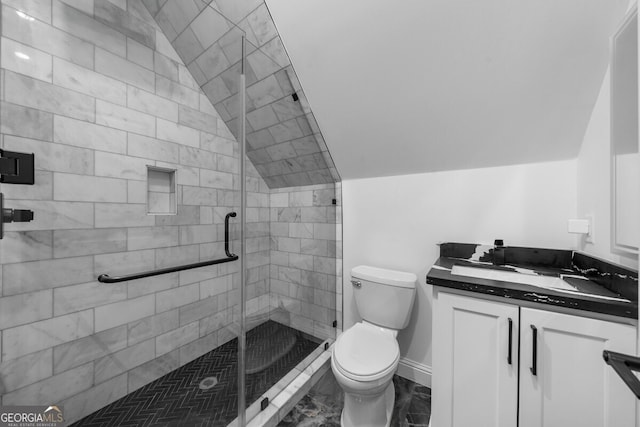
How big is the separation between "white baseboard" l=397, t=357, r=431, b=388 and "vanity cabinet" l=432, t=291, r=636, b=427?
0.58 metres

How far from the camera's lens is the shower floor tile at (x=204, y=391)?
53.5 inches

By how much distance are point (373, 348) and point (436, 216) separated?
0.99 metres

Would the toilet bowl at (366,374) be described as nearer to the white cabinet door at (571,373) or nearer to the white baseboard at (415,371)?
the white baseboard at (415,371)

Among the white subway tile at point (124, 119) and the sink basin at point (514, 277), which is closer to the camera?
the sink basin at point (514, 277)

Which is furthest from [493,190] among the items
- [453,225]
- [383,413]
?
[383,413]

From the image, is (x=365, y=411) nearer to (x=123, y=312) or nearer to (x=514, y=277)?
(x=514, y=277)

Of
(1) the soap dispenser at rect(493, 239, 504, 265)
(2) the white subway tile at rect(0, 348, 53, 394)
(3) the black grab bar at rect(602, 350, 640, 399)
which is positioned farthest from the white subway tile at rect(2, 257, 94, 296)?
(1) the soap dispenser at rect(493, 239, 504, 265)

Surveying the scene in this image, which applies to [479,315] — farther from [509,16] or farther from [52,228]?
[52,228]

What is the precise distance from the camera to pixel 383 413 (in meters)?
1.30

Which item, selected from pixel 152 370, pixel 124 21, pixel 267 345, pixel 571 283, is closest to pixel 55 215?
pixel 152 370

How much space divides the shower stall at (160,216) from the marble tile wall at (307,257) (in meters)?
0.01

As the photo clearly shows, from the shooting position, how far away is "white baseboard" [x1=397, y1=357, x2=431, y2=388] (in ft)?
5.50

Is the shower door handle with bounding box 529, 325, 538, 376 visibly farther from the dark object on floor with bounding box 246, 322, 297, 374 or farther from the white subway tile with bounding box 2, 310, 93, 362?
the white subway tile with bounding box 2, 310, 93, 362

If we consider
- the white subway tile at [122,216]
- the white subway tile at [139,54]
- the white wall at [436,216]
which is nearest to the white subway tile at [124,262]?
the white subway tile at [122,216]
